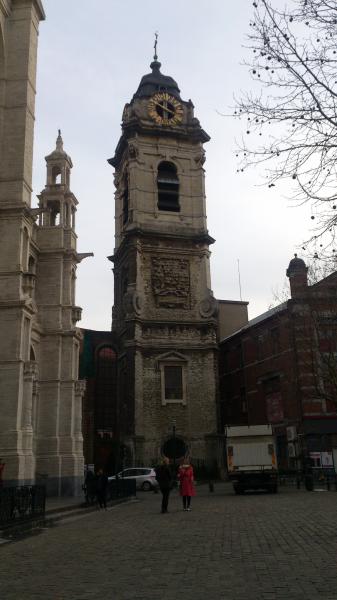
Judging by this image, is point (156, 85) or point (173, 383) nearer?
point (173, 383)

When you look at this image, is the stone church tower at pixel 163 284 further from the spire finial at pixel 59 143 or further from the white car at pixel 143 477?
the spire finial at pixel 59 143

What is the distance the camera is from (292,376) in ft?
122

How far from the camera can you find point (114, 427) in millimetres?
48406

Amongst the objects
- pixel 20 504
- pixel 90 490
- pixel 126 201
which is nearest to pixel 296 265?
pixel 126 201

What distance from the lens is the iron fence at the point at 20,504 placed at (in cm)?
1278

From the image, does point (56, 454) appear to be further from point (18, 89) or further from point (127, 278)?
point (127, 278)

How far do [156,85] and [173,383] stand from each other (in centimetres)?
2665

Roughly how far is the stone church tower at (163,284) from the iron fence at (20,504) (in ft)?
78.7

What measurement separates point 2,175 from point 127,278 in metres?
21.9

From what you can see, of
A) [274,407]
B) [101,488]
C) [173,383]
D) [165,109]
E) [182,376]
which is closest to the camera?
[101,488]

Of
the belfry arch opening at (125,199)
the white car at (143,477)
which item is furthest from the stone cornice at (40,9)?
the white car at (143,477)

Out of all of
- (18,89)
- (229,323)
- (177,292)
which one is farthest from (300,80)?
(229,323)

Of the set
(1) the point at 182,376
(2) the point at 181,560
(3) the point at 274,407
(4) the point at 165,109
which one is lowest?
(2) the point at 181,560

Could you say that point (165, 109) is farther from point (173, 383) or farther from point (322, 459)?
point (322, 459)
